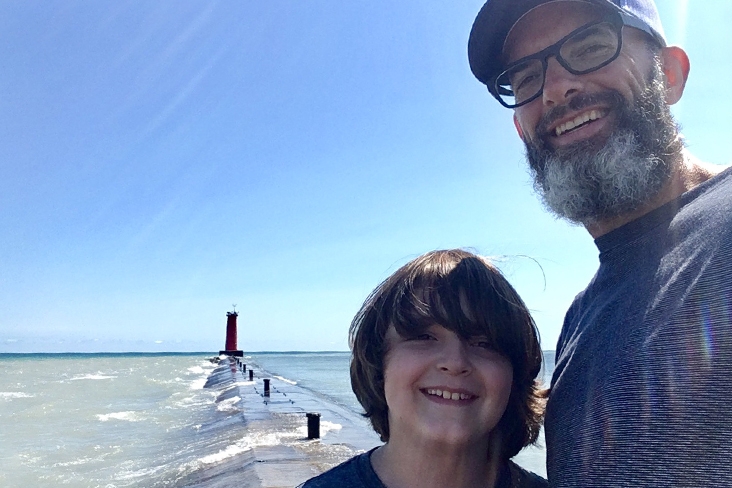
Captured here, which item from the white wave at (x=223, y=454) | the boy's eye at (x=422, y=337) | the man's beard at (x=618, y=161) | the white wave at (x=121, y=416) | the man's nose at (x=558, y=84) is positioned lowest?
the white wave at (x=121, y=416)

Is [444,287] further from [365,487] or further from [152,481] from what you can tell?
[152,481]

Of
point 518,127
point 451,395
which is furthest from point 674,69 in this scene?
point 451,395

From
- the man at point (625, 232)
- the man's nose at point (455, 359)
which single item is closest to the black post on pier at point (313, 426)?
the man at point (625, 232)

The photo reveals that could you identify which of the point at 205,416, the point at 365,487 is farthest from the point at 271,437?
the point at 365,487

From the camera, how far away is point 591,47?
1939 mm

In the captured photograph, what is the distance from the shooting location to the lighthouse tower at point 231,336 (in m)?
61.5

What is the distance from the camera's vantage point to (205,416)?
1583 centimetres

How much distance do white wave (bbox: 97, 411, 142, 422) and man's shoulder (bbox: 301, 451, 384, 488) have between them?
51.9 feet

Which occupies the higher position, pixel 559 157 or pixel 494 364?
pixel 559 157

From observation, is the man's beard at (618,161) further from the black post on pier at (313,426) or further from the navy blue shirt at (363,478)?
the black post on pier at (313,426)

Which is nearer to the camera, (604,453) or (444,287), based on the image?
(604,453)

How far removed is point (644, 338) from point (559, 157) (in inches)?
30.6

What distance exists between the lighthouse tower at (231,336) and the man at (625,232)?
6144 centimetres

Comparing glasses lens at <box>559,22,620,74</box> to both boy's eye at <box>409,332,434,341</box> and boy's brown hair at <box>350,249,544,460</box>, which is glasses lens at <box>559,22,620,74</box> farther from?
boy's eye at <box>409,332,434,341</box>
